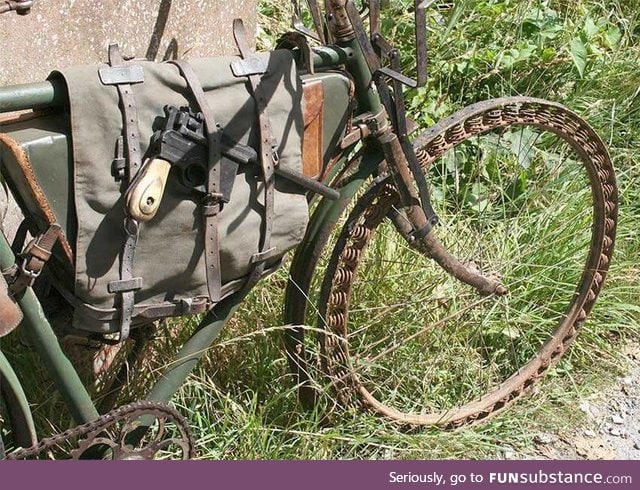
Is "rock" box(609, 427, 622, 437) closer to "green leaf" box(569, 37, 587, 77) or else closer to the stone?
the stone

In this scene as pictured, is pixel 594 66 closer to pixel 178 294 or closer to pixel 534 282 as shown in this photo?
pixel 534 282

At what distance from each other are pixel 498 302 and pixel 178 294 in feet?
4.45

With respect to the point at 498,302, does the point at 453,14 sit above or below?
above

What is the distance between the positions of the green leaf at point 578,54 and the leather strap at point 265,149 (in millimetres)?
2173

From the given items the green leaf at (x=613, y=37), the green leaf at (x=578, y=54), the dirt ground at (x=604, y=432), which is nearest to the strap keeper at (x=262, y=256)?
the dirt ground at (x=604, y=432)

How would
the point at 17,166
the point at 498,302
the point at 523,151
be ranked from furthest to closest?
the point at 523,151 < the point at 498,302 < the point at 17,166

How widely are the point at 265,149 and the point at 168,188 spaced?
26 centimetres

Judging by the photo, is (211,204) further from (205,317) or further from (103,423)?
(103,423)

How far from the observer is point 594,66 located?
4637 mm

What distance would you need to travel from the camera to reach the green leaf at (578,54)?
4.46 metres

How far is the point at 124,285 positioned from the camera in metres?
2.54

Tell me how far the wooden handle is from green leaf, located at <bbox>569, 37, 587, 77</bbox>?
8.22 ft

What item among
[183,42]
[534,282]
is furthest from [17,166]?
[534,282]

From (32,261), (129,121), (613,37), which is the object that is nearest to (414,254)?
(129,121)
